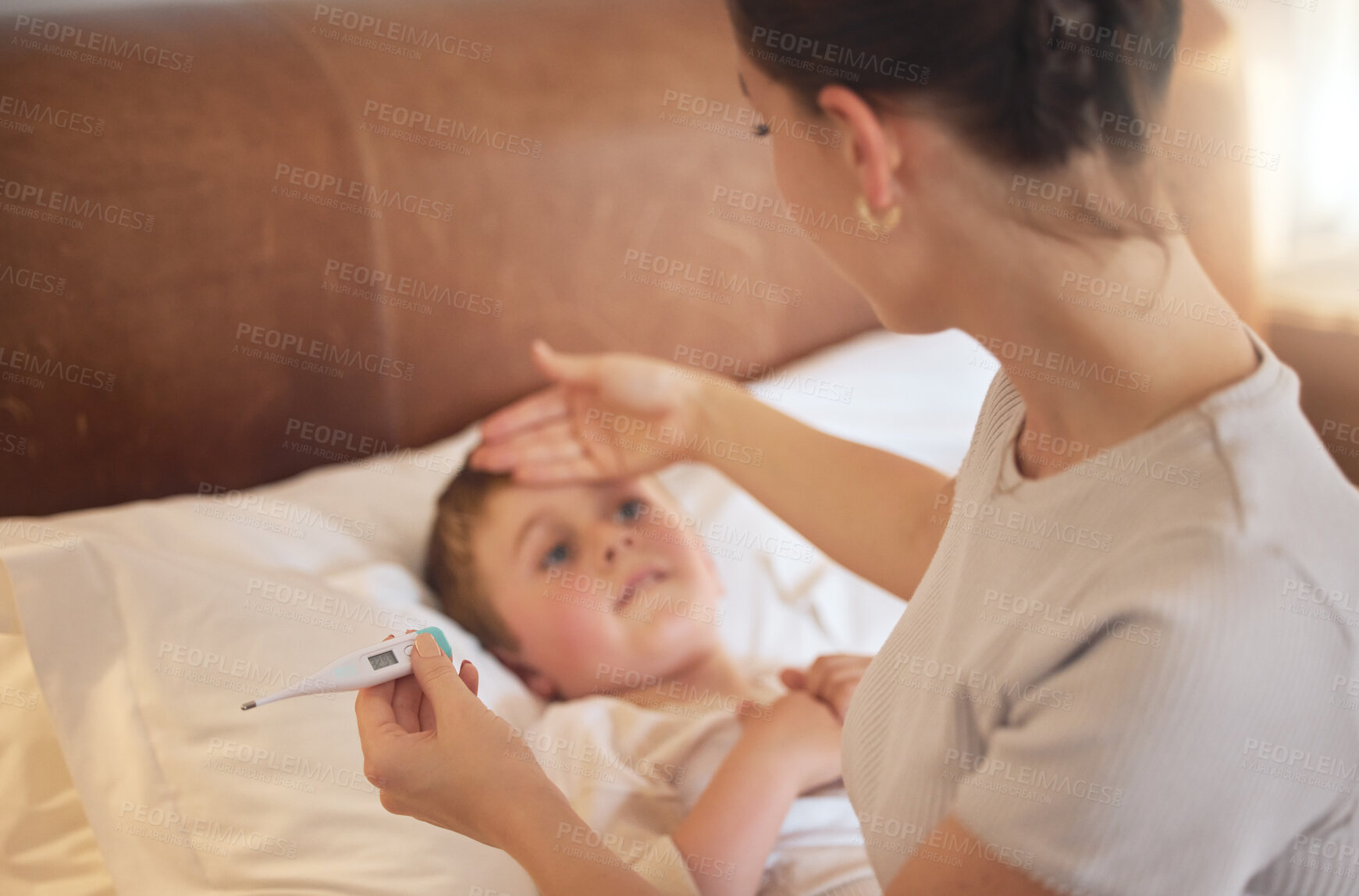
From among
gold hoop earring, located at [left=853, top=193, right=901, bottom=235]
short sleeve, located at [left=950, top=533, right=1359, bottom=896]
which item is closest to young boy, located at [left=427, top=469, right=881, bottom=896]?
short sleeve, located at [left=950, top=533, right=1359, bottom=896]

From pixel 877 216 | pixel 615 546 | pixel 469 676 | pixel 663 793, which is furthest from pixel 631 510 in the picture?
pixel 877 216

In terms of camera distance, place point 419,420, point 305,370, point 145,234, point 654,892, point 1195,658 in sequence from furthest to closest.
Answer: point 419,420
point 305,370
point 145,234
point 654,892
point 1195,658

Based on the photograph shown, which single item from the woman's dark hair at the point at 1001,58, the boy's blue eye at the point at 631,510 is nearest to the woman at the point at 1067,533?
the woman's dark hair at the point at 1001,58

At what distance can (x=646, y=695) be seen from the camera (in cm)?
92

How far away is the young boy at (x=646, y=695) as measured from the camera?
0.73 meters

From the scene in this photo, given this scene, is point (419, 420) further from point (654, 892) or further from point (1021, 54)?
point (1021, 54)

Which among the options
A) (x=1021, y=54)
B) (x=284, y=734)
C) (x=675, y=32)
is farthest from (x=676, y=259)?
(x=1021, y=54)

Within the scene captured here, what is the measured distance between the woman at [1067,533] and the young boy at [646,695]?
19cm

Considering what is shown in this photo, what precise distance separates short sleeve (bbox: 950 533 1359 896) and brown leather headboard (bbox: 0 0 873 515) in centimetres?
60

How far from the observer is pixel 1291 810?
410mm

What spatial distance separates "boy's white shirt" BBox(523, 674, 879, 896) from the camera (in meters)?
0.71

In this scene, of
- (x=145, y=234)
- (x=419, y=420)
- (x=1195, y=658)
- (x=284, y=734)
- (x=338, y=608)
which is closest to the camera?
(x=1195, y=658)

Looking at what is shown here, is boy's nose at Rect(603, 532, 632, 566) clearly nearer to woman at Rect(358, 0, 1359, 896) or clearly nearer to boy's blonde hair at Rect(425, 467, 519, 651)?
boy's blonde hair at Rect(425, 467, 519, 651)

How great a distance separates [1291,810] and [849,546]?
0.39 meters
